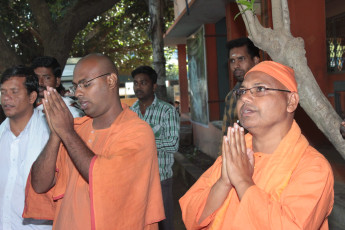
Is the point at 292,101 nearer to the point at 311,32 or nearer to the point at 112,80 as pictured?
the point at 112,80

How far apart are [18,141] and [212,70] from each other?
8.43 meters

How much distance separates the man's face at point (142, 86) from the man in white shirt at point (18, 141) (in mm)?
1604

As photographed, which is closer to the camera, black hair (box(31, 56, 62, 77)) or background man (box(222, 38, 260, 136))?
background man (box(222, 38, 260, 136))

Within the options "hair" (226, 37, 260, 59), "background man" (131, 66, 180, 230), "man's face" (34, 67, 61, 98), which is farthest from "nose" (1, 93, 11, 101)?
"hair" (226, 37, 260, 59)

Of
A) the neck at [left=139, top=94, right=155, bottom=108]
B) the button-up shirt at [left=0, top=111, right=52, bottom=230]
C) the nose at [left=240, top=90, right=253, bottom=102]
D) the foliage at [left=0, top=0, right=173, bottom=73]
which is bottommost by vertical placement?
the button-up shirt at [left=0, top=111, right=52, bottom=230]

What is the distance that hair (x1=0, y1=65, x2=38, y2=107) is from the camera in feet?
10.3

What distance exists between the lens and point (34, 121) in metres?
3.15

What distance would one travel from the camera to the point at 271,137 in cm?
210

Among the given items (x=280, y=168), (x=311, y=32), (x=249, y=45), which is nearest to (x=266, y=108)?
(x=280, y=168)

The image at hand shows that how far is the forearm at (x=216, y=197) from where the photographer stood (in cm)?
198

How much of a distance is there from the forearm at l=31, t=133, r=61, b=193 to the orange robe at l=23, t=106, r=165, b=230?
8 cm

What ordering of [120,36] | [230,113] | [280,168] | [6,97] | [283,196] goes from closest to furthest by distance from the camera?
1. [283,196]
2. [280,168]
3. [6,97]
4. [230,113]
5. [120,36]

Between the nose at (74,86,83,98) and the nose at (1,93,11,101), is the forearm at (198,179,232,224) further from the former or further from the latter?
the nose at (1,93,11,101)

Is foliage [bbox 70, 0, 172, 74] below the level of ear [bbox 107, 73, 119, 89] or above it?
above
